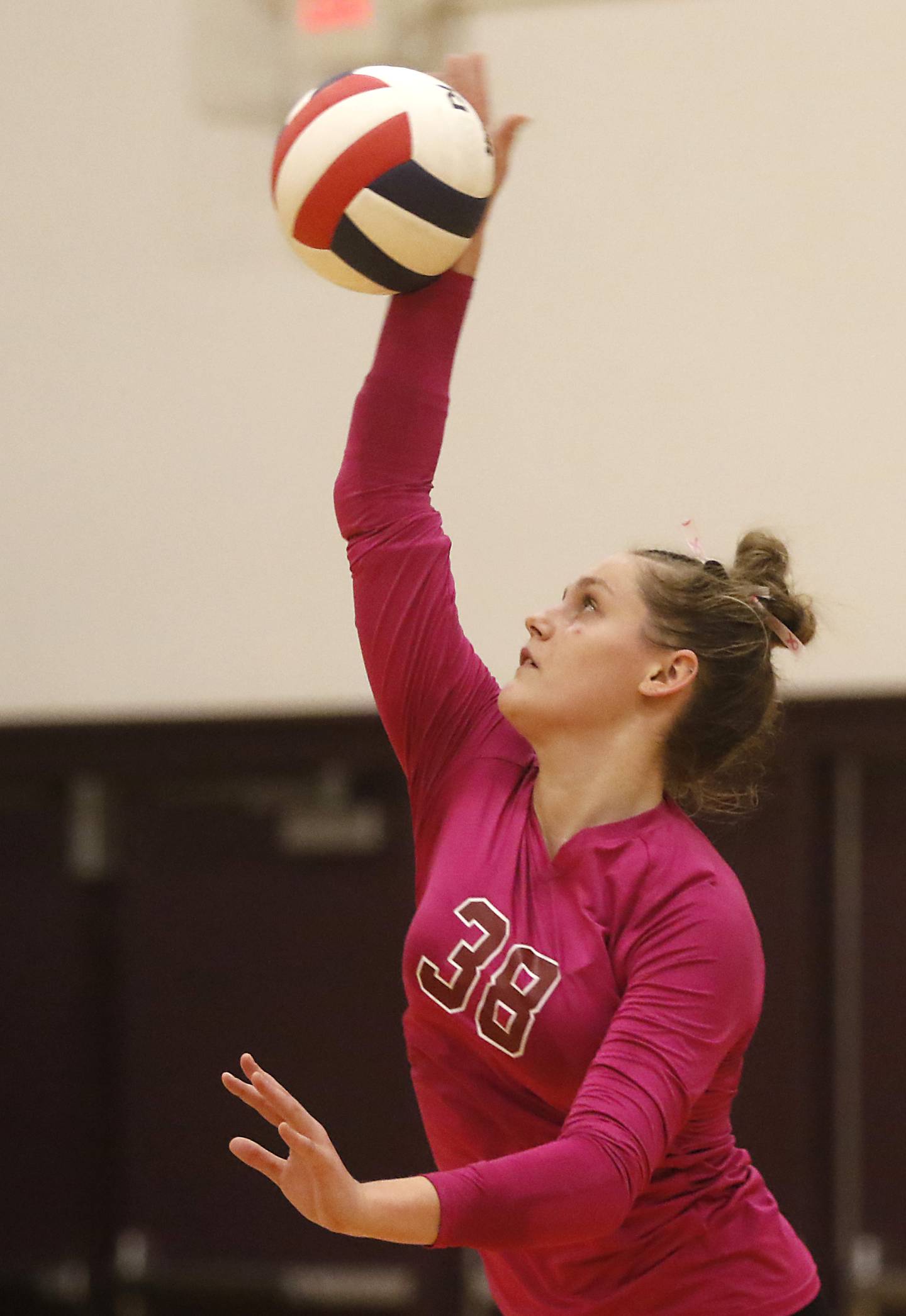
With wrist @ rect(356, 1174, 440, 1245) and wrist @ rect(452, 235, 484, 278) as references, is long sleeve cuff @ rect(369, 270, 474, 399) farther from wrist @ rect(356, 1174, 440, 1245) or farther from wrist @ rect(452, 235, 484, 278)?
wrist @ rect(356, 1174, 440, 1245)

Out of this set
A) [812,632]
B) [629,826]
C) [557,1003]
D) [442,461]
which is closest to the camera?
[557,1003]

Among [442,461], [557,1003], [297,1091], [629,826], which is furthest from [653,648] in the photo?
[297,1091]

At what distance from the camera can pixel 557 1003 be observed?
171 centimetres

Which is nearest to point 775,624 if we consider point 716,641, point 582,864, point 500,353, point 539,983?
point 716,641

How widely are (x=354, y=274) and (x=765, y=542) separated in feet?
2.07

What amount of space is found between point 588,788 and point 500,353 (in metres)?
2.22

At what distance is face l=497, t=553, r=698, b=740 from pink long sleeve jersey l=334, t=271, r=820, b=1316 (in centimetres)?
12

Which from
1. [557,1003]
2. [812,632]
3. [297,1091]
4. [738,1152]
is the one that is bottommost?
[297,1091]

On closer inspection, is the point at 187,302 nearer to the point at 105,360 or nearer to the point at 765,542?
the point at 105,360

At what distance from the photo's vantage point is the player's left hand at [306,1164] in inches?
54.9

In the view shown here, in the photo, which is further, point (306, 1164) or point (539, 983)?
point (539, 983)

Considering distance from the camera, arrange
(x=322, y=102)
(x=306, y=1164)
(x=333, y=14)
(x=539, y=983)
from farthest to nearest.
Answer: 1. (x=333, y=14)
2. (x=322, y=102)
3. (x=539, y=983)
4. (x=306, y=1164)

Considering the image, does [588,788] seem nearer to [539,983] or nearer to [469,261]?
[539,983]

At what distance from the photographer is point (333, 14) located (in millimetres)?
3752
